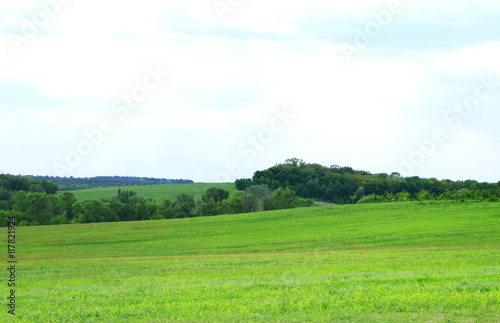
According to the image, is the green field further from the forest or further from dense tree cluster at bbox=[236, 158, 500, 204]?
dense tree cluster at bbox=[236, 158, 500, 204]

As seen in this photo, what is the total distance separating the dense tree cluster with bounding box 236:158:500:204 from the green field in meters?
64.7

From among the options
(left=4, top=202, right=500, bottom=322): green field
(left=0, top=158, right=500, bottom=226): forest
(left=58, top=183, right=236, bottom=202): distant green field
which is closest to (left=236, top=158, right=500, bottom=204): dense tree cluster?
(left=0, top=158, right=500, bottom=226): forest

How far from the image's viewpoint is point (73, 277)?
24.6 metres

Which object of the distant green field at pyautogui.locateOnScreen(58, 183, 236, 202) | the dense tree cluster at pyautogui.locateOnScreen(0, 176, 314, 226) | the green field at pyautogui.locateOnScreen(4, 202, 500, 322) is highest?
the distant green field at pyautogui.locateOnScreen(58, 183, 236, 202)

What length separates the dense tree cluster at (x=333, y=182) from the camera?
4690 inches

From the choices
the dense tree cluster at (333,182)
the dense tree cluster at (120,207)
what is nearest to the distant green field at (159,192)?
the dense tree cluster at (333,182)

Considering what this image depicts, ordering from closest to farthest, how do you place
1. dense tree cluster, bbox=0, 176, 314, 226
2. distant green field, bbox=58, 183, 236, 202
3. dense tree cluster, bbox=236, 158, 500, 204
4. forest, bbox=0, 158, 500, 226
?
forest, bbox=0, 158, 500, 226, dense tree cluster, bbox=0, 176, 314, 226, dense tree cluster, bbox=236, 158, 500, 204, distant green field, bbox=58, 183, 236, 202

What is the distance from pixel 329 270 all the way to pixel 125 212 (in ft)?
283

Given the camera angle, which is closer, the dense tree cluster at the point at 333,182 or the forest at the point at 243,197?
the forest at the point at 243,197

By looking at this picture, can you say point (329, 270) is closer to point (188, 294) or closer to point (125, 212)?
point (188, 294)

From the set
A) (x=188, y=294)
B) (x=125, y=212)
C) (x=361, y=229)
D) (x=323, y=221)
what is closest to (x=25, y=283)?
(x=188, y=294)

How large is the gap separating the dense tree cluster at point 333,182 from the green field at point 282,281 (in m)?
64.7

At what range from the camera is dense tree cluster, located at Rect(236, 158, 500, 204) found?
11912 centimetres

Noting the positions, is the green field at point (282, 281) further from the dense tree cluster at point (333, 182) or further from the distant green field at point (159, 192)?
the distant green field at point (159, 192)
